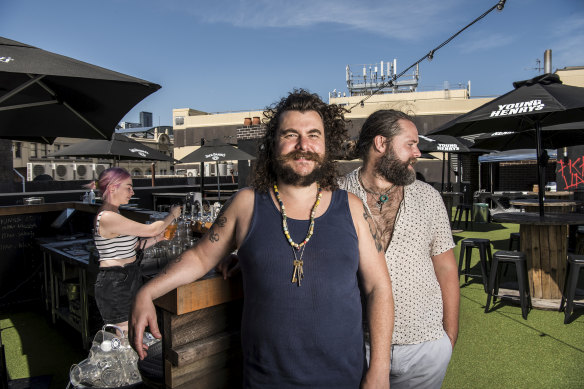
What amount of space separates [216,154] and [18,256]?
481 centimetres

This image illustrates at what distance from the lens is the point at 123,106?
3979 mm

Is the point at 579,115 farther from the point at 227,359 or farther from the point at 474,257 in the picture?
the point at 227,359

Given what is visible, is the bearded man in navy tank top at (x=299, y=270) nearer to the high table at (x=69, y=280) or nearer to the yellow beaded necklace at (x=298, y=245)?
the yellow beaded necklace at (x=298, y=245)

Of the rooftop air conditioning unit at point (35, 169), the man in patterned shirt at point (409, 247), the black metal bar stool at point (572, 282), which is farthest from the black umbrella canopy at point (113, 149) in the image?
the rooftop air conditioning unit at point (35, 169)

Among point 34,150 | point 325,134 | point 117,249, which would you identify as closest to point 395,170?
point 325,134

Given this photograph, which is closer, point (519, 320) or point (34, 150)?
point (519, 320)

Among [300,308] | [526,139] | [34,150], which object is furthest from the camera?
[34,150]

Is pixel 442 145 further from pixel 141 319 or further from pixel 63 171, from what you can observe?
pixel 63 171

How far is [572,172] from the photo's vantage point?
46.0ft

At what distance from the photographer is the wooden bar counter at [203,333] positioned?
153cm

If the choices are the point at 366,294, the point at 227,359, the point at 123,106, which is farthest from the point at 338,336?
the point at 123,106

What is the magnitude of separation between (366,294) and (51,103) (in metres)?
3.75

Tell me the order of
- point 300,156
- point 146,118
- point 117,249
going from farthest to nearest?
point 146,118 → point 117,249 → point 300,156

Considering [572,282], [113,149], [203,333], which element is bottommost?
[572,282]
